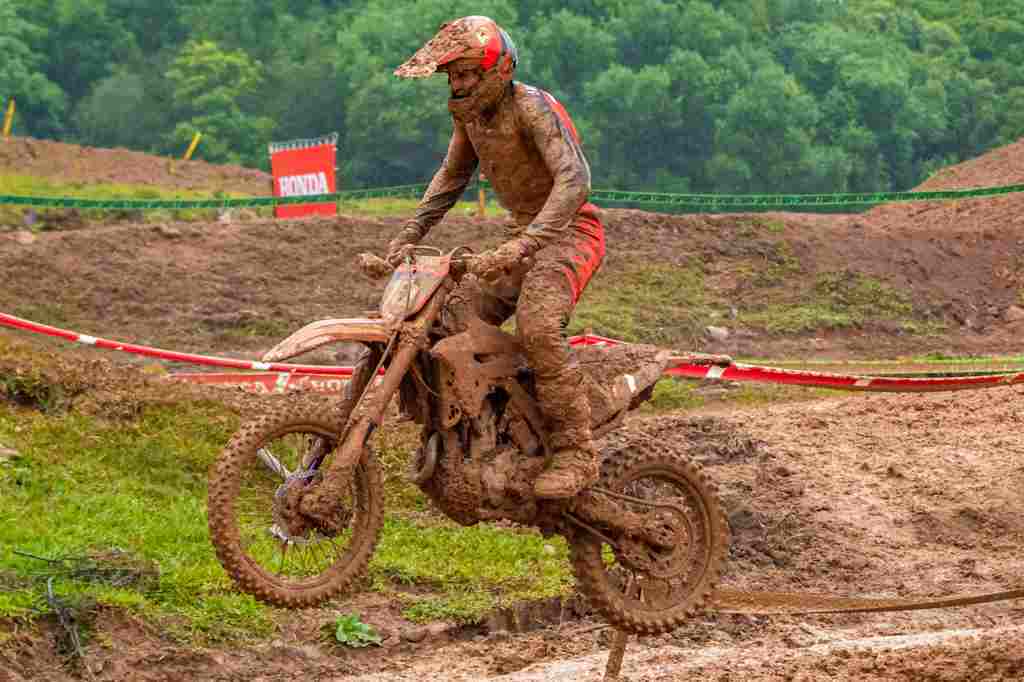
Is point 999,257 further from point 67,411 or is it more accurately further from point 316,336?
point 316,336

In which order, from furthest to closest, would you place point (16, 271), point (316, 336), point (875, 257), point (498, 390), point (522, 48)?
point (522, 48)
point (875, 257)
point (16, 271)
point (498, 390)
point (316, 336)

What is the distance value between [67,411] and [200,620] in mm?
3793

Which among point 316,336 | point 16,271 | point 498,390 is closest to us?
point 316,336

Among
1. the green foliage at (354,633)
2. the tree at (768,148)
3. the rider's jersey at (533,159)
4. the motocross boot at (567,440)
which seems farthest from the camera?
the tree at (768,148)

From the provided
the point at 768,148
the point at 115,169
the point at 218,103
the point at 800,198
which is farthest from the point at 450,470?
the point at 218,103

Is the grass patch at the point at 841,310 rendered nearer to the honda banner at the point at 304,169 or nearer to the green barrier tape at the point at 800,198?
the green barrier tape at the point at 800,198

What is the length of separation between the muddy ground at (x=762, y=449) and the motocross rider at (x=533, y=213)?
2.13 meters

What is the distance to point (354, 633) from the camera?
11.3 m

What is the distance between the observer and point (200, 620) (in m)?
10.9

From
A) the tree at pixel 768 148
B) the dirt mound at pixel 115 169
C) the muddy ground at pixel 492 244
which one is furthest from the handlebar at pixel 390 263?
the tree at pixel 768 148

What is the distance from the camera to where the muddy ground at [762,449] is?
10.8 meters

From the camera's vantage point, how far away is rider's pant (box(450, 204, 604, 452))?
9.17m

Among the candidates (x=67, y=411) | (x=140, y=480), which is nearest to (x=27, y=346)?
(x=67, y=411)

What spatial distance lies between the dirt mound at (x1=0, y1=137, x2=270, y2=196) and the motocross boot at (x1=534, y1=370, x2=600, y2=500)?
95.6 feet
